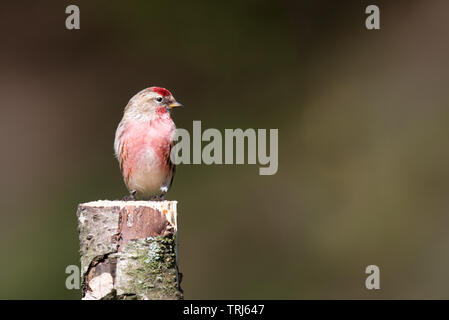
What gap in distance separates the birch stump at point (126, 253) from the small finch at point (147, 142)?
148cm

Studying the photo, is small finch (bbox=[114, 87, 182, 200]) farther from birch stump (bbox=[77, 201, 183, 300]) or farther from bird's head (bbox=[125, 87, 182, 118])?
birch stump (bbox=[77, 201, 183, 300])

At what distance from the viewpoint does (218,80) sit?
1112 centimetres

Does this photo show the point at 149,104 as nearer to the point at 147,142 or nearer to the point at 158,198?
the point at 147,142

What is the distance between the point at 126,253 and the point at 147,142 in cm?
170

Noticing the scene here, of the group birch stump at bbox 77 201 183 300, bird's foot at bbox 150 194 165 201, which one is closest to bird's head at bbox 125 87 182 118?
bird's foot at bbox 150 194 165 201

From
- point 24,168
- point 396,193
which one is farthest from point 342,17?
point 24,168

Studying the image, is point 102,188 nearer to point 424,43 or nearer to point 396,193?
point 396,193

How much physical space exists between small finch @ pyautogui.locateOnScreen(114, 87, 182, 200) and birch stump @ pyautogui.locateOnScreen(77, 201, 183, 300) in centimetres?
148

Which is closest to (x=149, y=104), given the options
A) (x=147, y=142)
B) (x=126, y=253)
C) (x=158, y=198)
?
(x=147, y=142)

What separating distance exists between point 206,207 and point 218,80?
210 cm

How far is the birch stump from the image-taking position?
4.30 m

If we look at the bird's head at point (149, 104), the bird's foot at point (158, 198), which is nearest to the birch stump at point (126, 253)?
the bird's foot at point (158, 198)

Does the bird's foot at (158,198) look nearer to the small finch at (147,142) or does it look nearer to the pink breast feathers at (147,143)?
the small finch at (147,142)

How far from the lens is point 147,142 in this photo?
5844mm
